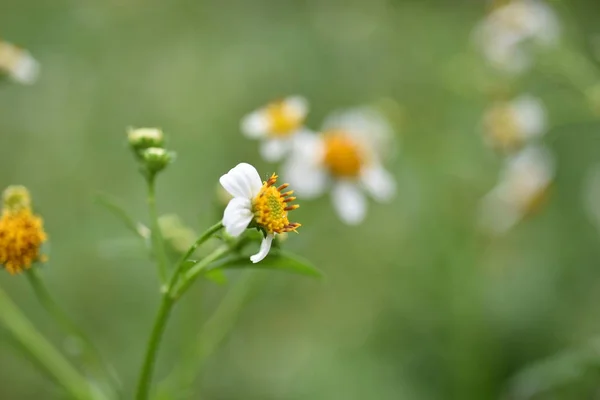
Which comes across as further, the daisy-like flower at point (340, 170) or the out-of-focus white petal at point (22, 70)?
the daisy-like flower at point (340, 170)

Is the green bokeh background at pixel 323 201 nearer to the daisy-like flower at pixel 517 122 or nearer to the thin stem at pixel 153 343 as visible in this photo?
the daisy-like flower at pixel 517 122

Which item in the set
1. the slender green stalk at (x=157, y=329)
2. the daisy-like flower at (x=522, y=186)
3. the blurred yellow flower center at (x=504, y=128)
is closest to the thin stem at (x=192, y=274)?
the slender green stalk at (x=157, y=329)

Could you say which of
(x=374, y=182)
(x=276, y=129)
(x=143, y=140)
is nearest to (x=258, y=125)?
(x=276, y=129)

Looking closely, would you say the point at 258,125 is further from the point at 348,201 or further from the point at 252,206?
the point at 252,206

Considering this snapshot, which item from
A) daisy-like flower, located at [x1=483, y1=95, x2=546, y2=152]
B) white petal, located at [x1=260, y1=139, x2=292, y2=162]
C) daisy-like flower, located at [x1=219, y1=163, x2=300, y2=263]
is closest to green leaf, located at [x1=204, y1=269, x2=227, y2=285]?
daisy-like flower, located at [x1=219, y1=163, x2=300, y2=263]

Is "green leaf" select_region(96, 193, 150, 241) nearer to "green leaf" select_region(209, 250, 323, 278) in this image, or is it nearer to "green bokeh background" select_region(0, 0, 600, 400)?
"green leaf" select_region(209, 250, 323, 278)

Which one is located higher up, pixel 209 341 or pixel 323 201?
pixel 323 201
